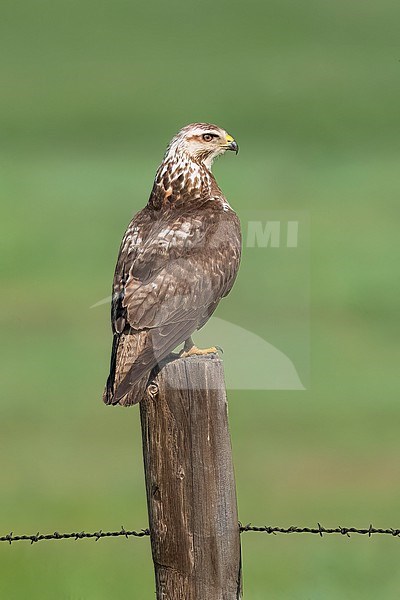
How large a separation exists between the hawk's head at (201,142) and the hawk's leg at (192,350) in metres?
0.77

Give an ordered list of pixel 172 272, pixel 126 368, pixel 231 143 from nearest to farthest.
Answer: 1. pixel 126 368
2. pixel 172 272
3. pixel 231 143

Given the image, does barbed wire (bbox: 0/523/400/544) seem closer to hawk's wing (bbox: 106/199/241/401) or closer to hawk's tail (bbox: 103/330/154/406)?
hawk's tail (bbox: 103/330/154/406)

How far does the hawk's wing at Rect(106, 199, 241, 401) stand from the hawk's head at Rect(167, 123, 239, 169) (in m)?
0.21

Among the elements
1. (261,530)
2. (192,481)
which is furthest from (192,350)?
(192,481)

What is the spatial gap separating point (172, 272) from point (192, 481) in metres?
1.06

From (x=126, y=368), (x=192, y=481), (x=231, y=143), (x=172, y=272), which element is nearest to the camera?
(x=192, y=481)

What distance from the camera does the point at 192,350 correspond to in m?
4.61

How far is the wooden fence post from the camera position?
372 cm

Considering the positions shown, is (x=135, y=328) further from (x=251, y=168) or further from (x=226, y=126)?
(x=251, y=168)

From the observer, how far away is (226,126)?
5473 mm

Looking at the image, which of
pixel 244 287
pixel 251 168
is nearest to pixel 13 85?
pixel 251 168

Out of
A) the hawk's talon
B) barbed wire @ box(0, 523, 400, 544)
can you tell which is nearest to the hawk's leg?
the hawk's talon

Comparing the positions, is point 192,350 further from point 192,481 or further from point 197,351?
point 192,481

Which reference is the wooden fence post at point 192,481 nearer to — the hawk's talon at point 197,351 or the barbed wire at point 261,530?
the barbed wire at point 261,530
